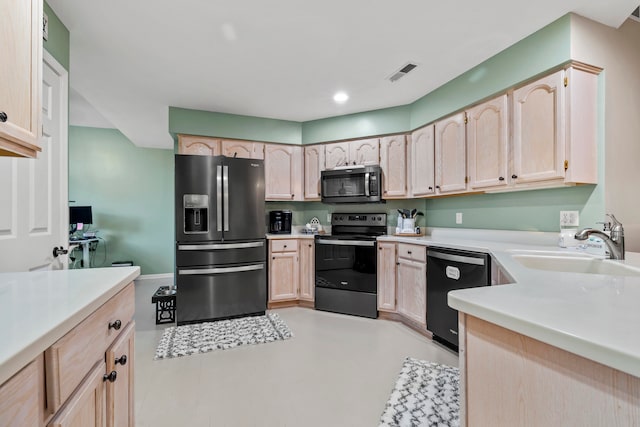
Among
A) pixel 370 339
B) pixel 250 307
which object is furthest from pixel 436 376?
pixel 250 307

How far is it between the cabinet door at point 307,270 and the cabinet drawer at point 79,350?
257cm

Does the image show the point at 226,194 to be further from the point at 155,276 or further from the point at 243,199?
the point at 155,276

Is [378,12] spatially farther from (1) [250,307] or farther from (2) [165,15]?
(1) [250,307]

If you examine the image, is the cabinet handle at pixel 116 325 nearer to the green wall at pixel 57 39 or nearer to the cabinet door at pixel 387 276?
the green wall at pixel 57 39

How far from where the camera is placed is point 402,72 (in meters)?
2.76

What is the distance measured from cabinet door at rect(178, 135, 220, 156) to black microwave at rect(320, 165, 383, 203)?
1.38m

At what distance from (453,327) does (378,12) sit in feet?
7.89

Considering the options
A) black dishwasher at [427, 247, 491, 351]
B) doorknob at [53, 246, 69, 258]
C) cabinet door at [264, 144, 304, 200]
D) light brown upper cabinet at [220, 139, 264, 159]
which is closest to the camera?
doorknob at [53, 246, 69, 258]

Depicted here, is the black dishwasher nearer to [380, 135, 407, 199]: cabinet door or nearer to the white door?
[380, 135, 407, 199]: cabinet door

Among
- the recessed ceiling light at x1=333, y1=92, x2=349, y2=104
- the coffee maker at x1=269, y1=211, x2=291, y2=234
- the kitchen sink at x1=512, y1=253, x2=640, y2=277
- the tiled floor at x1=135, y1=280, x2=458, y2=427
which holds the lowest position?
the tiled floor at x1=135, y1=280, x2=458, y2=427

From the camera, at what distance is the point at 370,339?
276 centimetres

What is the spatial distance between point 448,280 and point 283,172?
7.97 feet

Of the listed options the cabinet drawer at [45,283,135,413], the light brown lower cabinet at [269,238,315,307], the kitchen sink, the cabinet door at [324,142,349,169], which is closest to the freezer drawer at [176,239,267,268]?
the light brown lower cabinet at [269,238,315,307]

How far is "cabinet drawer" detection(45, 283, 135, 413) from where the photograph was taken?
2.23ft
